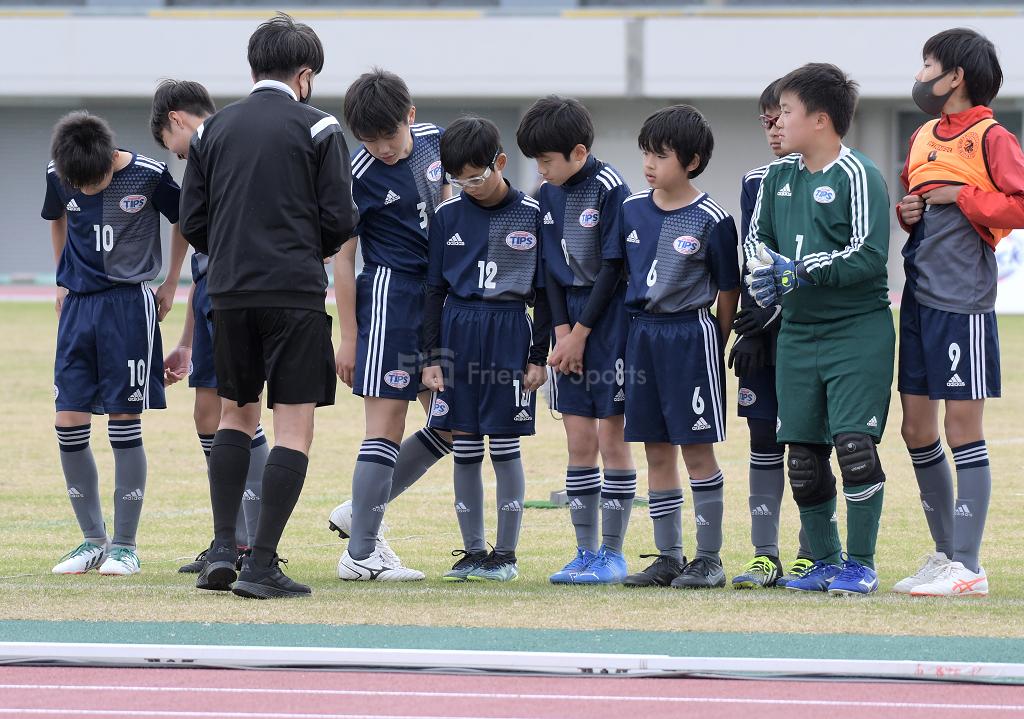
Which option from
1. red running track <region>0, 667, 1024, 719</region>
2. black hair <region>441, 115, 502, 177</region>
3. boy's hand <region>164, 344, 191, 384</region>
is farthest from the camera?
boy's hand <region>164, 344, 191, 384</region>

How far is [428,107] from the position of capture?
34.4 m

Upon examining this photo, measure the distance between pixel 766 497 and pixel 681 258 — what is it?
105 cm

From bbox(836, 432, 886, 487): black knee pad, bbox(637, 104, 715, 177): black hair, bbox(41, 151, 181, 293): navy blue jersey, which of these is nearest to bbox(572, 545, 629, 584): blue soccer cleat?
bbox(836, 432, 886, 487): black knee pad

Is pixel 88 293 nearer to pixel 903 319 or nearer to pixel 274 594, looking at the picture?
pixel 274 594

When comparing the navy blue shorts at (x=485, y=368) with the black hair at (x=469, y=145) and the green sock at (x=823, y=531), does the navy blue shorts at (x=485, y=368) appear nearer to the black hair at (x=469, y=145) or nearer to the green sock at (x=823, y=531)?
the black hair at (x=469, y=145)

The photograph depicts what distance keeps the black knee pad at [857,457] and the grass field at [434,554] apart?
46cm

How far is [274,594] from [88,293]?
71.3 inches

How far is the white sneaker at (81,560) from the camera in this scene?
641cm

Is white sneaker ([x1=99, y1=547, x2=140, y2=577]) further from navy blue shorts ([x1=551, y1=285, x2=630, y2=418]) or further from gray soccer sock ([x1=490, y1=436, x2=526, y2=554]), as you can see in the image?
navy blue shorts ([x1=551, y1=285, x2=630, y2=418])

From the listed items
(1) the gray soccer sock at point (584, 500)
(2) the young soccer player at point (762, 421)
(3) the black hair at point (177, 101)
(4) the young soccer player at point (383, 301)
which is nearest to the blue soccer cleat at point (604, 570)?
Answer: (1) the gray soccer sock at point (584, 500)

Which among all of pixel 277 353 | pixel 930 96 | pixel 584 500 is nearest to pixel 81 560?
pixel 277 353

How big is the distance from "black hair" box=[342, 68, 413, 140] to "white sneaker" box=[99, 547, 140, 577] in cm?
206

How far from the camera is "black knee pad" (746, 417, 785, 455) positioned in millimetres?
6164

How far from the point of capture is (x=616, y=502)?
6.34 metres
